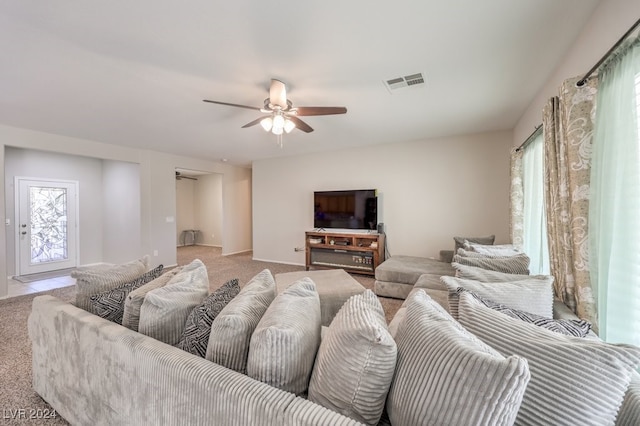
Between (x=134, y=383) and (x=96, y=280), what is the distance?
3.07 feet

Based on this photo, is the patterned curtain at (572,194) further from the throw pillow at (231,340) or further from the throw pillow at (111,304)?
the throw pillow at (111,304)

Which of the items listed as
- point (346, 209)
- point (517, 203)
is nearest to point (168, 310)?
point (517, 203)

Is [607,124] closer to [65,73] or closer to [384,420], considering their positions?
[384,420]

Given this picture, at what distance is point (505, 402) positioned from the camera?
603 mm

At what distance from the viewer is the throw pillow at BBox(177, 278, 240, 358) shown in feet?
3.68

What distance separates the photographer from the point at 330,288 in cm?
258

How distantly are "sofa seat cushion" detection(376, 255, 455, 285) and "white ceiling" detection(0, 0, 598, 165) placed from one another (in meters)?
1.98

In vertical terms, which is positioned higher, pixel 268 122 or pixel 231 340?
pixel 268 122

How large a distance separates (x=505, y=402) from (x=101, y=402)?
1630mm

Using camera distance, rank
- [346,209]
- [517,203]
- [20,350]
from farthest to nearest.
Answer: [346,209] → [517,203] → [20,350]

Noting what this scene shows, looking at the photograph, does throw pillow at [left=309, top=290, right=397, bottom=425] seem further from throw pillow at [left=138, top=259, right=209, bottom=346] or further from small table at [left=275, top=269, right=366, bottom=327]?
small table at [left=275, top=269, right=366, bottom=327]

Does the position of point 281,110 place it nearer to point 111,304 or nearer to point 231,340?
point 111,304

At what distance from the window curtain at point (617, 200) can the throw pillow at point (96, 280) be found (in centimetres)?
280

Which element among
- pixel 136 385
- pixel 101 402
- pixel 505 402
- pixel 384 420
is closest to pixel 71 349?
pixel 101 402
